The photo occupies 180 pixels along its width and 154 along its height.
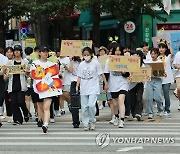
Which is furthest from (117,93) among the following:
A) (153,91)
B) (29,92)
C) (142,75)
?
(29,92)

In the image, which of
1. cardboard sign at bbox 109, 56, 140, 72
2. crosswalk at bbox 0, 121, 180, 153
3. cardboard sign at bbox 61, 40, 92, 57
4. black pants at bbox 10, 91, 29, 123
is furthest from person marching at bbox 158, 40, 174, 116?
black pants at bbox 10, 91, 29, 123

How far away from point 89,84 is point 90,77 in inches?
5.8

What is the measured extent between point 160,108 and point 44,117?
3.60m

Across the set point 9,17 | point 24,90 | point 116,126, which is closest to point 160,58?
point 116,126

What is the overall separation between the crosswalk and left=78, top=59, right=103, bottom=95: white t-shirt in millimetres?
839

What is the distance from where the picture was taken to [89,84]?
37.5ft

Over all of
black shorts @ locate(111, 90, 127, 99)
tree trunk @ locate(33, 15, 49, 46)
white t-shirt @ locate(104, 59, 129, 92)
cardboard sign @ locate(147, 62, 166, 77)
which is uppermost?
tree trunk @ locate(33, 15, 49, 46)

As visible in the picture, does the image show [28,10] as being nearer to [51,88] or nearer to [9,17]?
[9,17]

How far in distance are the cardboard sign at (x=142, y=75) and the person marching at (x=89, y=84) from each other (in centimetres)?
155

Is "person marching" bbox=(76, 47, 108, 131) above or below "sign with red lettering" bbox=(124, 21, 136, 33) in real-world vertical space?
below

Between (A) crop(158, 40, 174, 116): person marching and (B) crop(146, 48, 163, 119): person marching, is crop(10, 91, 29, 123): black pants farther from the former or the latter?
(A) crop(158, 40, 174, 116): person marching

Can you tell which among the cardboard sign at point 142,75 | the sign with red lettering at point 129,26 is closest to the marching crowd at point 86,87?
the cardboard sign at point 142,75

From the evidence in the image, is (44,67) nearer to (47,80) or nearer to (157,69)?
(47,80)

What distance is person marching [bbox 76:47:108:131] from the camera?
1142 cm
